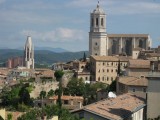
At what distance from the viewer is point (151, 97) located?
107ft

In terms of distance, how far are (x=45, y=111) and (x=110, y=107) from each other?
3.47 meters

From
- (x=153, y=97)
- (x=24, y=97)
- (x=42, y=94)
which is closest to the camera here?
(x=153, y=97)

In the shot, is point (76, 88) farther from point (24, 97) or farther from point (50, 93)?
point (24, 97)

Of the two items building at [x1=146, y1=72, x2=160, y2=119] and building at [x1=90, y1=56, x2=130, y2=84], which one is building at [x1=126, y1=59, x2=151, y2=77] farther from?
building at [x1=146, y1=72, x2=160, y2=119]

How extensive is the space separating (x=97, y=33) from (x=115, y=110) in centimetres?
8266

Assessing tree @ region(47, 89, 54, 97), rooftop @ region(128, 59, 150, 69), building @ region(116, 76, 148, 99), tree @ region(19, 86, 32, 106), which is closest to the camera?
building @ region(116, 76, 148, 99)

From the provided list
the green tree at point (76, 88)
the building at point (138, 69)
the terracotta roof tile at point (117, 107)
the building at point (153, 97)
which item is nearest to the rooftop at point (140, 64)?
the building at point (138, 69)

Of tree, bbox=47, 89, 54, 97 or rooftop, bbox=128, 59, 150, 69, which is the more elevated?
rooftop, bbox=128, 59, 150, 69

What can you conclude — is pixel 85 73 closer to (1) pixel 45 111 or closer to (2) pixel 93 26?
(2) pixel 93 26

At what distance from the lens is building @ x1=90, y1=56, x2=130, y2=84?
8056 centimetres

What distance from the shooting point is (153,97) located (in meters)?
32.5

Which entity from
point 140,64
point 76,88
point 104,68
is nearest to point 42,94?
point 76,88

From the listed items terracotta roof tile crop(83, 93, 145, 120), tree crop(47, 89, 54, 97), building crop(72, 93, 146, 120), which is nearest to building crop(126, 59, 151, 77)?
tree crop(47, 89, 54, 97)

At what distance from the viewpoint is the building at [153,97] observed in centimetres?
3225
